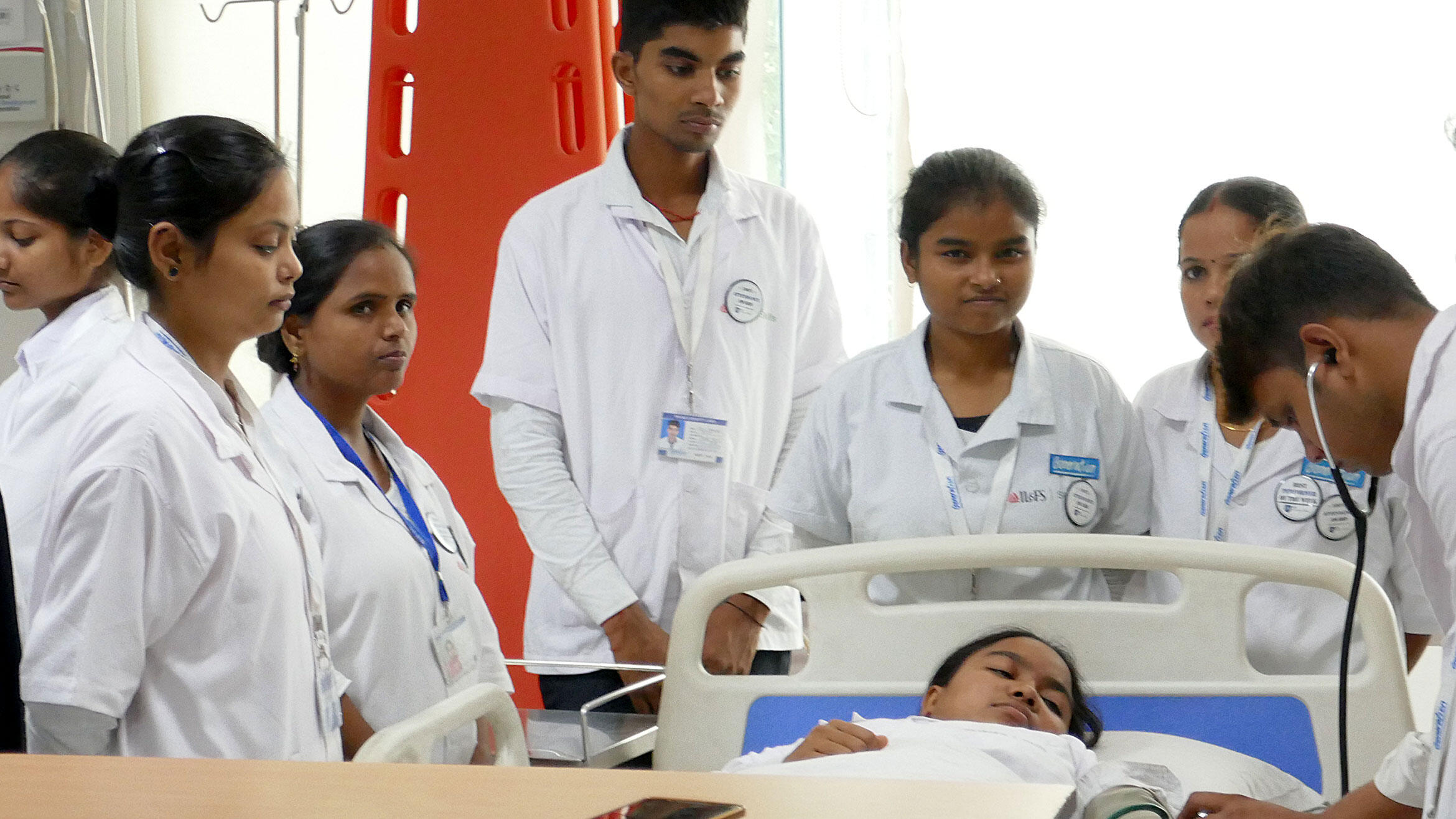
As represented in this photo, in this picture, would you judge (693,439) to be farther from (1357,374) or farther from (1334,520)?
(1357,374)

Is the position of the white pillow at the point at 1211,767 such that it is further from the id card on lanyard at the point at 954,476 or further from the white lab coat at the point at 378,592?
the white lab coat at the point at 378,592

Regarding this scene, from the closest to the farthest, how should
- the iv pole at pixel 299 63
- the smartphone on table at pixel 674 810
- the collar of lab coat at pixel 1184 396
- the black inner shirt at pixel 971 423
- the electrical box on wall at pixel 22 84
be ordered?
the smartphone on table at pixel 674 810 → the black inner shirt at pixel 971 423 → the collar of lab coat at pixel 1184 396 → the iv pole at pixel 299 63 → the electrical box on wall at pixel 22 84

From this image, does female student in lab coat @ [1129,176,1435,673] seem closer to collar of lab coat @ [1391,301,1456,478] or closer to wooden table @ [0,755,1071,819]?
collar of lab coat @ [1391,301,1456,478]

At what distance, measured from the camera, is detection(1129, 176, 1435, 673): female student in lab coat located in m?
2.10

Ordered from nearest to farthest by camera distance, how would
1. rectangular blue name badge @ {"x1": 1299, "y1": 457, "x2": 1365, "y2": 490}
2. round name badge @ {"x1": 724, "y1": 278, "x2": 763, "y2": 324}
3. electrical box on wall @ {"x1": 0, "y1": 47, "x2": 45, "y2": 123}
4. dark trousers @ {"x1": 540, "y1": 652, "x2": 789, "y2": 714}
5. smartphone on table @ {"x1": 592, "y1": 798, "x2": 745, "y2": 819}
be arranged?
smartphone on table @ {"x1": 592, "y1": 798, "x2": 745, "y2": 819}
rectangular blue name badge @ {"x1": 1299, "y1": 457, "x2": 1365, "y2": 490}
dark trousers @ {"x1": 540, "y1": 652, "x2": 789, "y2": 714}
round name badge @ {"x1": 724, "y1": 278, "x2": 763, "y2": 324}
electrical box on wall @ {"x1": 0, "y1": 47, "x2": 45, "y2": 123}

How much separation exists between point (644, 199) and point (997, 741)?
127cm

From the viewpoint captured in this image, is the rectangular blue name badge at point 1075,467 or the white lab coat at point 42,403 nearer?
the white lab coat at point 42,403

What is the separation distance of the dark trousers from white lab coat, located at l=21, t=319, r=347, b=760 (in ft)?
2.20

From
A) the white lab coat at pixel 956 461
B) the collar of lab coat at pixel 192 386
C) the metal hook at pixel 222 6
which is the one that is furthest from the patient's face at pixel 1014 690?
the metal hook at pixel 222 6

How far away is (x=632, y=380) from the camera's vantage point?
2.54 metres

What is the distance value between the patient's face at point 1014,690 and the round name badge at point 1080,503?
242 millimetres

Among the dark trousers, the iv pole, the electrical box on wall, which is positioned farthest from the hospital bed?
the electrical box on wall

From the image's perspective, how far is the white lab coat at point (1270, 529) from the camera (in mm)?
2090

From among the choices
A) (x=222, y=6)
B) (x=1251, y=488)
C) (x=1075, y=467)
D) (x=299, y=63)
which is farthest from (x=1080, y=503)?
(x=222, y=6)
